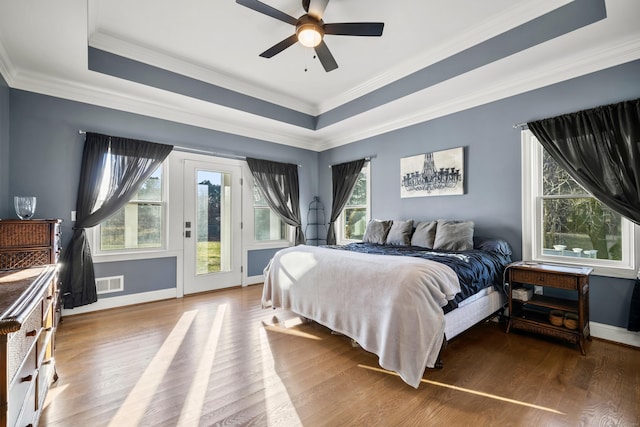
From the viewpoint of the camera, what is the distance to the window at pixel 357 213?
5.05 meters

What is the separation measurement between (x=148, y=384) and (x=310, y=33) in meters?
3.02

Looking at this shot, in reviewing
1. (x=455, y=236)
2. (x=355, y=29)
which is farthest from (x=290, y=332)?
(x=355, y=29)

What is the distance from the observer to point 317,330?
117 inches

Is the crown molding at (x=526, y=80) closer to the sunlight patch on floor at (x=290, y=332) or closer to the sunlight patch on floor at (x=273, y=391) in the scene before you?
the sunlight patch on floor at (x=290, y=332)

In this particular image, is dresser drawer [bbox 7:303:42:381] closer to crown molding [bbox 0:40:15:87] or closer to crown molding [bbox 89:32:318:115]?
crown molding [bbox 0:40:15:87]

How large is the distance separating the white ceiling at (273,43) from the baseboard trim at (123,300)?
2.49 metres

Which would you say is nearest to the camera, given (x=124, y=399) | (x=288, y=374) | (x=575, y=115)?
(x=124, y=399)

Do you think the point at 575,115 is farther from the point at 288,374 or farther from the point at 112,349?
the point at 112,349

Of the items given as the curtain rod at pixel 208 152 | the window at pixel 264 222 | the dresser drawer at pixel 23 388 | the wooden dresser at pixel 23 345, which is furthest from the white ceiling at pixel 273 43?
the dresser drawer at pixel 23 388

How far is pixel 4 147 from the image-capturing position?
2.94 metres

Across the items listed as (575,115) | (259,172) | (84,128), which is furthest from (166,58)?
(575,115)

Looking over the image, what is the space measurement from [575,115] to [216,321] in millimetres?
4276

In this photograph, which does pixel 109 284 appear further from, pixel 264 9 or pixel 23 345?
pixel 264 9

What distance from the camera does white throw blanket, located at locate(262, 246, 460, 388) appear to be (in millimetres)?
1969
